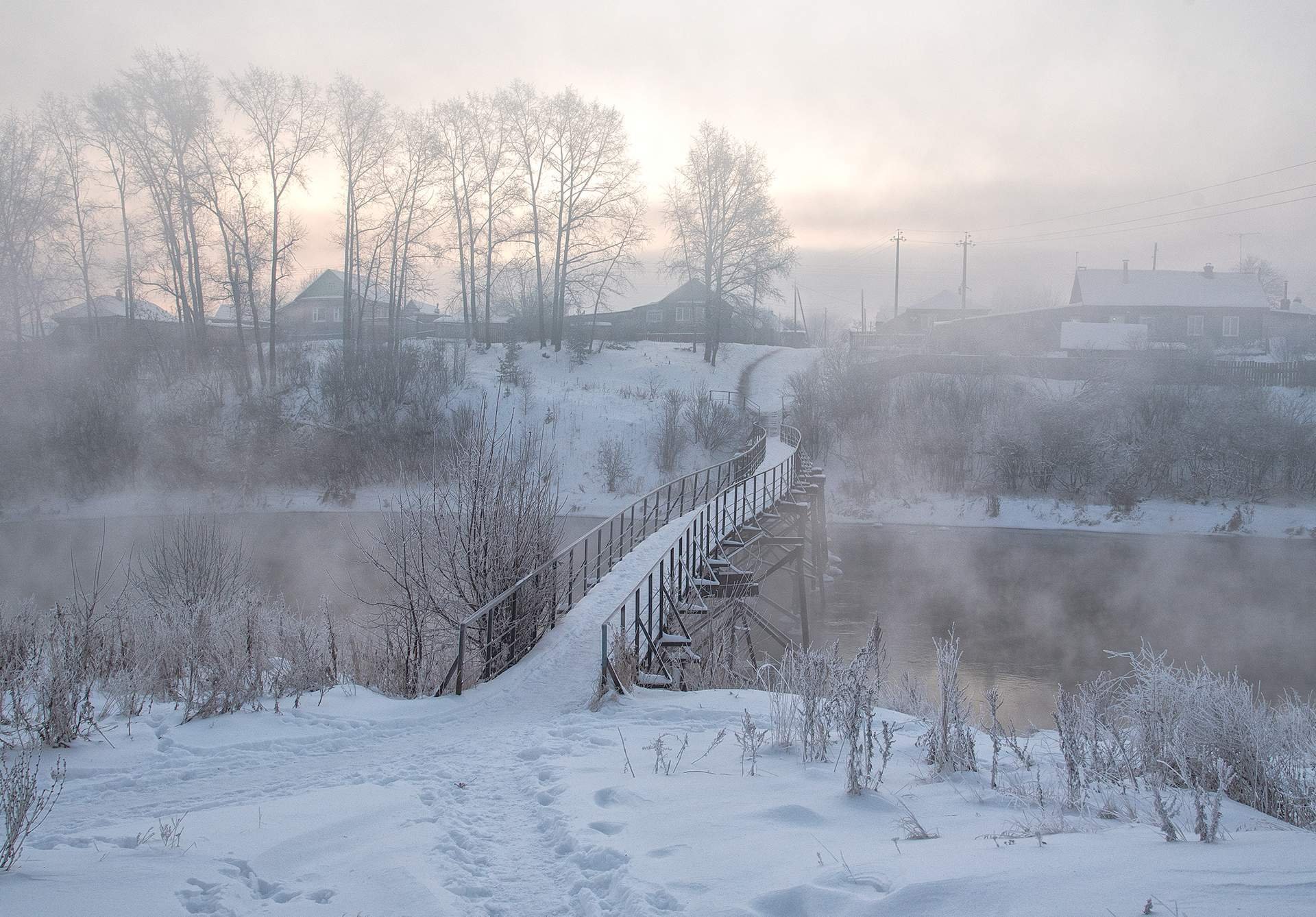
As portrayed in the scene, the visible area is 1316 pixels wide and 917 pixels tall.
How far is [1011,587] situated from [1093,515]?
32.6 feet

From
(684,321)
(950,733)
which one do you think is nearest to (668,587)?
(950,733)

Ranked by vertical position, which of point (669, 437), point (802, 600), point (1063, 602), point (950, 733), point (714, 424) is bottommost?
point (1063, 602)

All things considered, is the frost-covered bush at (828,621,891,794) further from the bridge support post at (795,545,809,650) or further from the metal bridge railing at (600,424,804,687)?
the bridge support post at (795,545,809,650)

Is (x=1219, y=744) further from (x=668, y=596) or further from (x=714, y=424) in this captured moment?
(x=714, y=424)

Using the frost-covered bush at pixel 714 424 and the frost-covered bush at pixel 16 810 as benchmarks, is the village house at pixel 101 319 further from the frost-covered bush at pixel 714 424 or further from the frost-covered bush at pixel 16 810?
the frost-covered bush at pixel 16 810

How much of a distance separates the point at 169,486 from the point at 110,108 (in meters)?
14.9

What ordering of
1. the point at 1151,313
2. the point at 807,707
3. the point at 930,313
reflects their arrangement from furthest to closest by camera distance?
the point at 930,313 < the point at 1151,313 < the point at 807,707

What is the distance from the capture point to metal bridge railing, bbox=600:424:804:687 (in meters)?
9.42

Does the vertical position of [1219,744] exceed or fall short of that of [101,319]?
it falls short

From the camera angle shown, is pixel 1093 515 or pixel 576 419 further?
pixel 576 419

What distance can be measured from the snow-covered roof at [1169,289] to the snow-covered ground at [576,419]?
21.8m

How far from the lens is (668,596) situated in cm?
1180

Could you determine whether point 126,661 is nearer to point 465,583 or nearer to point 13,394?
point 465,583

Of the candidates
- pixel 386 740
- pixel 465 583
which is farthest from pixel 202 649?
pixel 465 583
